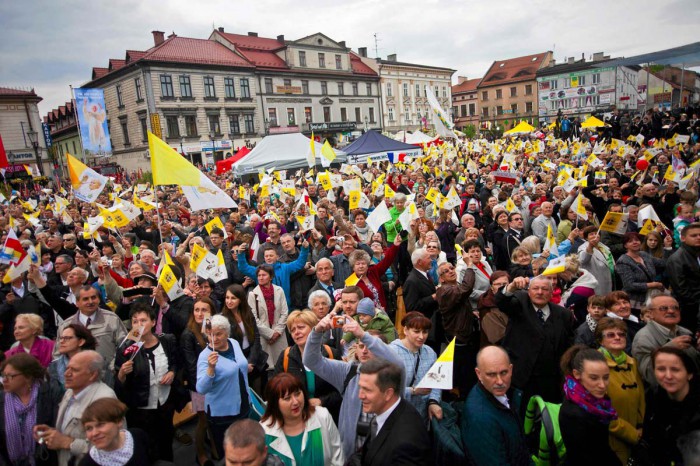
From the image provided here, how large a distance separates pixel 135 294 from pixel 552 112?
74609mm

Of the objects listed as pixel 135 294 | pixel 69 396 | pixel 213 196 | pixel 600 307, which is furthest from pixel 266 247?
pixel 600 307

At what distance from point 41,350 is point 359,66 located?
192ft

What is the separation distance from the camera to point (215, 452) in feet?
13.2

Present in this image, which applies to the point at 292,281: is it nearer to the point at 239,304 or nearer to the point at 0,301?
the point at 239,304

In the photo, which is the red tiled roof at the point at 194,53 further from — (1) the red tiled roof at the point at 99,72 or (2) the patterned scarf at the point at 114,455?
(2) the patterned scarf at the point at 114,455

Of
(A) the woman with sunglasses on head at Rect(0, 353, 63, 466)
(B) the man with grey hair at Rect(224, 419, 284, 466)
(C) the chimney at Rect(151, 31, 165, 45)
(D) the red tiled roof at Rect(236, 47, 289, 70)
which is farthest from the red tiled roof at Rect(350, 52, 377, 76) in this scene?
(B) the man with grey hair at Rect(224, 419, 284, 466)

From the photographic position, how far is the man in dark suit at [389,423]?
2.33 m

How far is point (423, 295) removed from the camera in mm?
4875

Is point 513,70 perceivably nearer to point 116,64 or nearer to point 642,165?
point 116,64

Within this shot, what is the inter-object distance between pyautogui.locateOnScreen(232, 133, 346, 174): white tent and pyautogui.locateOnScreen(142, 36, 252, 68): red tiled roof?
2405 cm

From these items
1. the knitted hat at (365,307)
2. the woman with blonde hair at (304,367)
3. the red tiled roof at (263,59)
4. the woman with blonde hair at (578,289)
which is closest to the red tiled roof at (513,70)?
the red tiled roof at (263,59)

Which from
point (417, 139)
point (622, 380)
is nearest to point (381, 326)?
point (622, 380)

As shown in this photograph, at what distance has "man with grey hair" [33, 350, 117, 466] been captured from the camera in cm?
292

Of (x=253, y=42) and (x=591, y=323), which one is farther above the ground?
(x=253, y=42)
